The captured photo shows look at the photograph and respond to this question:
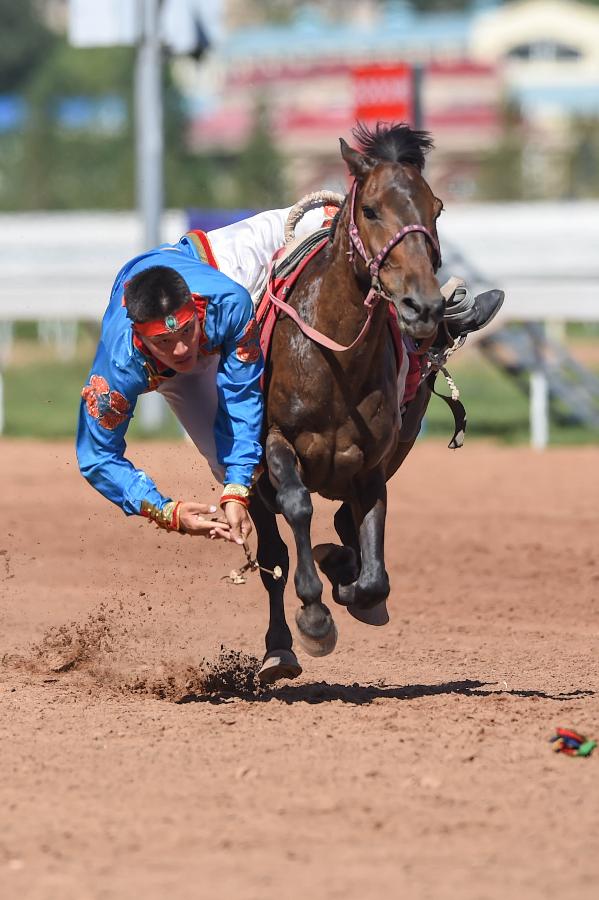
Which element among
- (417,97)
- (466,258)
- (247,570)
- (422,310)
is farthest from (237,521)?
(417,97)

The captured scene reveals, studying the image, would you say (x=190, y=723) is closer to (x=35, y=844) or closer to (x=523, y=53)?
(x=35, y=844)

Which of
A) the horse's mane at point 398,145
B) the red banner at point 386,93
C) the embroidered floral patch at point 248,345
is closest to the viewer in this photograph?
the horse's mane at point 398,145

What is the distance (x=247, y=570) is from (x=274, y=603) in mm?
634

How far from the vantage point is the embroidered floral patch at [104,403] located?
18.7ft

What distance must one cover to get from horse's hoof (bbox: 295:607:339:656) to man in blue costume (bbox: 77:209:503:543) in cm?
50

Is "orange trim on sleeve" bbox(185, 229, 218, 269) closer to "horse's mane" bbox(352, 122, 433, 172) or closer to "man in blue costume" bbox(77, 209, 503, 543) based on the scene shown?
"man in blue costume" bbox(77, 209, 503, 543)

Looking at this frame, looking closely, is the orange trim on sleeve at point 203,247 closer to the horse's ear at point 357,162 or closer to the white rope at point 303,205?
the white rope at point 303,205

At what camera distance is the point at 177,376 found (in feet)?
19.7

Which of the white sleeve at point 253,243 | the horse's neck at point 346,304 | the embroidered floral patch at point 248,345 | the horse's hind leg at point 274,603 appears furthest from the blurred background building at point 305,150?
the embroidered floral patch at point 248,345

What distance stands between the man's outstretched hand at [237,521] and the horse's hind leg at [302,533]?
0.77ft

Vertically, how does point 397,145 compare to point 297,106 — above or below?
below

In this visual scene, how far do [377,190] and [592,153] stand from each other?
43.1m

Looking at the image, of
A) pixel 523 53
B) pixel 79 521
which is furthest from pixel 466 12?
pixel 79 521

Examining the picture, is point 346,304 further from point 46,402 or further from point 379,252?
point 46,402
